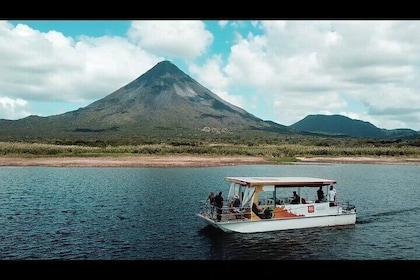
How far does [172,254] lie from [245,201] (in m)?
6.69

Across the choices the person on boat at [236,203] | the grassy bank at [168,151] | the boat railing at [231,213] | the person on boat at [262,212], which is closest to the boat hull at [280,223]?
the person on boat at [262,212]

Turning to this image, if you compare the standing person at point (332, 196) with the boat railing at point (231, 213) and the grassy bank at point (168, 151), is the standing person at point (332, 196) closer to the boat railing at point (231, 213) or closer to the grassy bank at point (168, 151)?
the boat railing at point (231, 213)

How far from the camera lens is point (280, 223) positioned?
2411 cm

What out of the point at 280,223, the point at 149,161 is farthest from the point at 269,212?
the point at 149,161

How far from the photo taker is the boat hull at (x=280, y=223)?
23344mm

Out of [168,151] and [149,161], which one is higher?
[168,151]

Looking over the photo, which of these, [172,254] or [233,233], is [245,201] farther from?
[172,254]

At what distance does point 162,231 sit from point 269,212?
6328 mm

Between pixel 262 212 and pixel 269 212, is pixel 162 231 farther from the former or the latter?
pixel 269 212

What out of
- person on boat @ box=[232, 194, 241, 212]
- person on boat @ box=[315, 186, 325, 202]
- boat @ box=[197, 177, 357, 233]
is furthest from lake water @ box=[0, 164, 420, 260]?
person on boat @ box=[315, 186, 325, 202]

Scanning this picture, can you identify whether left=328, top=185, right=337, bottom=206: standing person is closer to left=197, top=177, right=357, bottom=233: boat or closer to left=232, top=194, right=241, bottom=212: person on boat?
left=197, top=177, right=357, bottom=233: boat

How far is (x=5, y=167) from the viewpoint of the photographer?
6688 centimetres

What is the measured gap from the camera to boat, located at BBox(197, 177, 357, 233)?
930 inches
